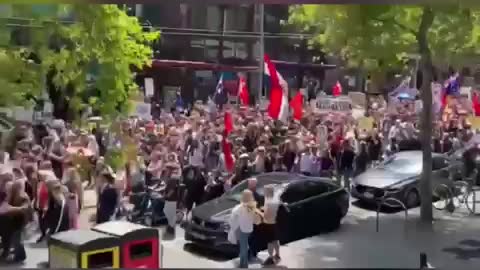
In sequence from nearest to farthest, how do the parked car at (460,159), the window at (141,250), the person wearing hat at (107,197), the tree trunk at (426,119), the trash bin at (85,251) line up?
the trash bin at (85,251), the window at (141,250), the person wearing hat at (107,197), the tree trunk at (426,119), the parked car at (460,159)

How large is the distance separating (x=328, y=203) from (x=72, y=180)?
1.89 metres

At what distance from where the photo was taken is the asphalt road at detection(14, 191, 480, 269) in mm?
5184

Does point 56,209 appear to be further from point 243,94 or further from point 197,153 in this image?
point 243,94

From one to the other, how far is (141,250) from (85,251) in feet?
1.31

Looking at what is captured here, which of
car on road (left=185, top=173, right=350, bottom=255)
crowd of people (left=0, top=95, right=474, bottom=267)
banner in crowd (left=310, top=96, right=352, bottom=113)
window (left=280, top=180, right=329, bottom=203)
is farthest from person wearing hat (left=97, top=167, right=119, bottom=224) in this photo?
banner in crowd (left=310, top=96, right=352, bottom=113)

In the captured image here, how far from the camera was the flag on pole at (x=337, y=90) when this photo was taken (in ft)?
17.6

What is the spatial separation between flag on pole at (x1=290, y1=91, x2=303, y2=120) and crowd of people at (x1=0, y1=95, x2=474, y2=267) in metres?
0.05

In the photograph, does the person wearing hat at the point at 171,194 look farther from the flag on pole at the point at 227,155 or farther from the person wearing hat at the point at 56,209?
the person wearing hat at the point at 56,209

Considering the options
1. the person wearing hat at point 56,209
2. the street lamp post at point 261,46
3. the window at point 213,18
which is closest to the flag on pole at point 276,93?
the street lamp post at point 261,46

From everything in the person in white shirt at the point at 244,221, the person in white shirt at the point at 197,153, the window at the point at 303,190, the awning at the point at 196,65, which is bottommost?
the person in white shirt at the point at 244,221

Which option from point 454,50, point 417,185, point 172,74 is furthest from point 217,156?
point 454,50

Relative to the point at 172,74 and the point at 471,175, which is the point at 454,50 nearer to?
the point at 471,175

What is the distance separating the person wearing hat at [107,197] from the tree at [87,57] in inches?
18.6

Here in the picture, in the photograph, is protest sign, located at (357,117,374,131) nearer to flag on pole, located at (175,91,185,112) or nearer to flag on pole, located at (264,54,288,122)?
flag on pole, located at (264,54,288,122)
